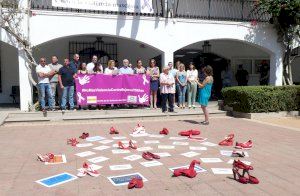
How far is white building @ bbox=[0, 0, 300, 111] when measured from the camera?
43.2ft

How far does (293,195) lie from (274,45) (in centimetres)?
1327

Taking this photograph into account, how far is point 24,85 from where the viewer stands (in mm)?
13078

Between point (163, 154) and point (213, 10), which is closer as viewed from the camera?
point (163, 154)

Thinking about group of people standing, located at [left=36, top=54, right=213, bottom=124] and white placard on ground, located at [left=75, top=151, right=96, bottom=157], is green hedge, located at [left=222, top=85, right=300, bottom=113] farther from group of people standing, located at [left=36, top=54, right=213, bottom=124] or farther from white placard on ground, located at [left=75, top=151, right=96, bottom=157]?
white placard on ground, located at [left=75, top=151, right=96, bottom=157]

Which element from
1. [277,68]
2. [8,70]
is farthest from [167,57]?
[8,70]

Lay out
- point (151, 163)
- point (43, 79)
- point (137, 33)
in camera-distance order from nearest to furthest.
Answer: point (151, 163)
point (43, 79)
point (137, 33)

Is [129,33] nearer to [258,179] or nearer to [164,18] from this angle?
[164,18]

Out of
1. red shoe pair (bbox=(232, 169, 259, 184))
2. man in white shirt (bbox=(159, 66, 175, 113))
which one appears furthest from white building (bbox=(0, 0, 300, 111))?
A: red shoe pair (bbox=(232, 169, 259, 184))

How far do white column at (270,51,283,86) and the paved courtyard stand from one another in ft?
22.8

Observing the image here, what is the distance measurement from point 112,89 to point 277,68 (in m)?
8.72

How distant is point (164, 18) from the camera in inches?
583

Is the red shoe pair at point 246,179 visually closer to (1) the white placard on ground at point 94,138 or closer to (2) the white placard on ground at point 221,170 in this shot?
(2) the white placard on ground at point 221,170

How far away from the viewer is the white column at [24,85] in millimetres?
13023

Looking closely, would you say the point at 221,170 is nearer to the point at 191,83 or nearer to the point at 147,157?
the point at 147,157
